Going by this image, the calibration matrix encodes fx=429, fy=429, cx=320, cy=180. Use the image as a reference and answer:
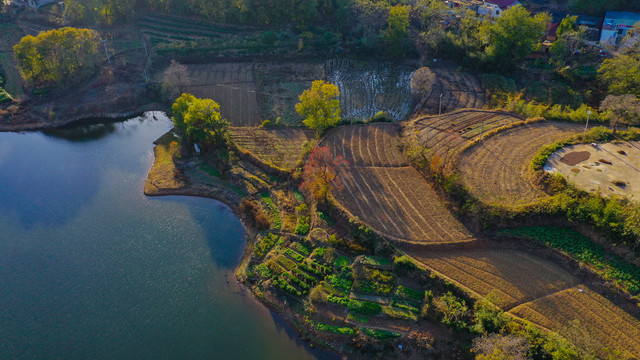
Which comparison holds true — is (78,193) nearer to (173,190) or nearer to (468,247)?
(173,190)

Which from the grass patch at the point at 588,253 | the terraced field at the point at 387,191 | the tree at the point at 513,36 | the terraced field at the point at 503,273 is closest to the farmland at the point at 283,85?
the terraced field at the point at 387,191

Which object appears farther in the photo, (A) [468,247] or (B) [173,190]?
(B) [173,190]

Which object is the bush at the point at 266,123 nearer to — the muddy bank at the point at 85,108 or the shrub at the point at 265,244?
the muddy bank at the point at 85,108

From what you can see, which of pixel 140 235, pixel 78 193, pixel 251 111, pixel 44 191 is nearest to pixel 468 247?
pixel 140 235

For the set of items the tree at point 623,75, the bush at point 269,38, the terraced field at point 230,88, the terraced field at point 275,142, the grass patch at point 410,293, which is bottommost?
the grass patch at point 410,293

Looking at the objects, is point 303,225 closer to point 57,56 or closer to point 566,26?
point 57,56

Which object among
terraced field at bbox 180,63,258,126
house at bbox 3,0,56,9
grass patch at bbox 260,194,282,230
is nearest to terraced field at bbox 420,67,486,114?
terraced field at bbox 180,63,258,126
